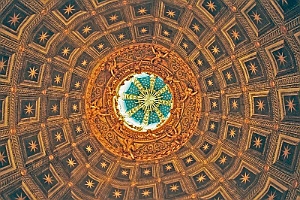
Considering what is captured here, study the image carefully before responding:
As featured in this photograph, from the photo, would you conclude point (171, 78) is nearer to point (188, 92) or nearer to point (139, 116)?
point (188, 92)

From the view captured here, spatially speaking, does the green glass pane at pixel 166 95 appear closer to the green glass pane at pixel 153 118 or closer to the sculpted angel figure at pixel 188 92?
the green glass pane at pixel 153 118

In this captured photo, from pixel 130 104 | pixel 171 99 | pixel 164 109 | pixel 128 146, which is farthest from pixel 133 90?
pixel 128 146

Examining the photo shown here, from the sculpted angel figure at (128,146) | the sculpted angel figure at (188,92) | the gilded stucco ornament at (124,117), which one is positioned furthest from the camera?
the sculpted angel figure at (128,146)

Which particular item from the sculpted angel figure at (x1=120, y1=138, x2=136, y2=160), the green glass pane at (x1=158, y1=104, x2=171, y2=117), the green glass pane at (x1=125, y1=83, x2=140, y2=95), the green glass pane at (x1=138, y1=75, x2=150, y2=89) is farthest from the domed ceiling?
the green glass pane at (x1=138, y1=75, x2=150, y2=89)

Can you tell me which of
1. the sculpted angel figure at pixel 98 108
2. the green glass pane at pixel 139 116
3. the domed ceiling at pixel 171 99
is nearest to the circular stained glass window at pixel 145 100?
the green glass pane at pixel 139 116

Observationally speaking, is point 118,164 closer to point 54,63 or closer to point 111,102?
point 111,102

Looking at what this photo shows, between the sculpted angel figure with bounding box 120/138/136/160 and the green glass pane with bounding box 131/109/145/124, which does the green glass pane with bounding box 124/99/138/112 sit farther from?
the sculpted angel figure with bounding box 120/138/136/160
